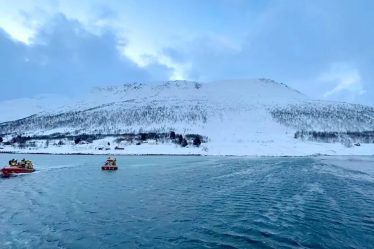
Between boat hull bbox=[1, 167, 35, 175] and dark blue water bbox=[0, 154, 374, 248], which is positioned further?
boat hull bbox=[1, 167, 35, 175]

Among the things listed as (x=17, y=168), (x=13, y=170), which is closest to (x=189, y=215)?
(x=13, y=170)

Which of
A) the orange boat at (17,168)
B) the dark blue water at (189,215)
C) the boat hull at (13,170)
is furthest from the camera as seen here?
the orange boat at (17,168)

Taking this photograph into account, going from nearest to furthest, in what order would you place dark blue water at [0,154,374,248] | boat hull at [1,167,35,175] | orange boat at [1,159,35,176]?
dark blue water at [0,154,374,248], boat hull at [1,167,35,175], orange boat at [1,159,35,176]

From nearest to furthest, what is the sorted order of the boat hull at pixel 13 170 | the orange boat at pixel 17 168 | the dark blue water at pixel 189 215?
the dark blue water at pixel 189 215
the boat hull at pixel 13 170
the orange boat at pixel 17 168

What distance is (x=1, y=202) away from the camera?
33562 millimetres

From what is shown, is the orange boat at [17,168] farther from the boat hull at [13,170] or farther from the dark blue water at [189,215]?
the dark blue water at [189,215]

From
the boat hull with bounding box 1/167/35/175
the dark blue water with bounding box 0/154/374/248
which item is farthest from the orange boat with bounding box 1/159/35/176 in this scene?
the dark blue water with bounding box 0/154/374/248

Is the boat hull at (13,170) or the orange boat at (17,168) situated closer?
the boat hull at (13,170)

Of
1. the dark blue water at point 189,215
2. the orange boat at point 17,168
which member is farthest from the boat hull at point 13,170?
the dark blue water at point 189,215

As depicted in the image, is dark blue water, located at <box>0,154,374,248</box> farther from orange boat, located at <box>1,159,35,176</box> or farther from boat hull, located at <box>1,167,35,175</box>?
orange boat, located at <box>1,159,35,176</box>

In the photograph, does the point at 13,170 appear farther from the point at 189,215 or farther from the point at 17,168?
the point at 189,215

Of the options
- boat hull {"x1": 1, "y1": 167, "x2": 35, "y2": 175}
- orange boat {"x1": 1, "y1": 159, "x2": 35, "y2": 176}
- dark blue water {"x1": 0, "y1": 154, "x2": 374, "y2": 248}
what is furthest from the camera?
orange boat {"x1": 1, "y1": 159, "x2": 35, "y2": 176}

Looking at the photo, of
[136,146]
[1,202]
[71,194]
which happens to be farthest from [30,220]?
[136,146]

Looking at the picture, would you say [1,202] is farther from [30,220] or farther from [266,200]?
[266,200]
